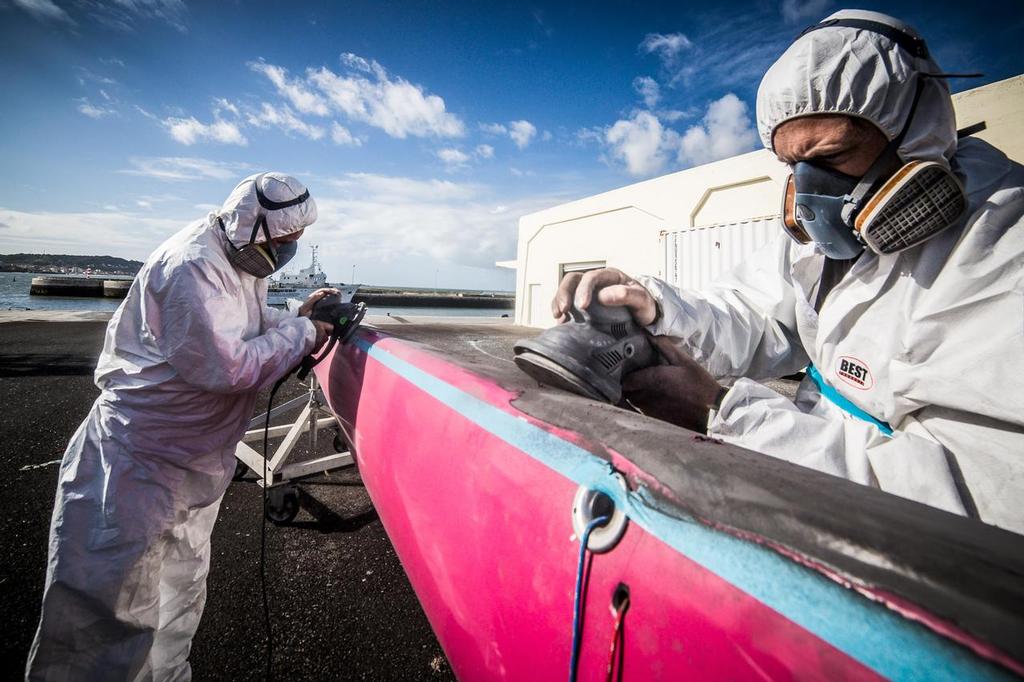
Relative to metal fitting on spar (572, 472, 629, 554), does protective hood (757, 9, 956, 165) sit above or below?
above

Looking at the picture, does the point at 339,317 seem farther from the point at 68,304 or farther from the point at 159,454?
the point at 68,304

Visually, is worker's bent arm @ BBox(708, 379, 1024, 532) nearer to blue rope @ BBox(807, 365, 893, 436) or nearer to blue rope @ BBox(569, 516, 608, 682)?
blue rope @ BBox(807, 365, 893, 436)

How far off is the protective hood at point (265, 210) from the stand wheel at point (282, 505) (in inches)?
71.0

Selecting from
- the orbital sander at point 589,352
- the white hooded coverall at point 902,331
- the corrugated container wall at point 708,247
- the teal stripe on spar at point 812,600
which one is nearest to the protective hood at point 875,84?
the white hooded coverall at point 902,331

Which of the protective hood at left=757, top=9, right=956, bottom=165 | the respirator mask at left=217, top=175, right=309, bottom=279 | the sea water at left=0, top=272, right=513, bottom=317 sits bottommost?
the sea water at left=0, top=272, right=513, bottom=317

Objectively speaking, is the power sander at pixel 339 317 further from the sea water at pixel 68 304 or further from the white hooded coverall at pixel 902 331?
the sea water at pixel 68 304

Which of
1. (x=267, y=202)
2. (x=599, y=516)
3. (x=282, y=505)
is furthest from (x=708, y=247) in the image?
(x=599, y=516)

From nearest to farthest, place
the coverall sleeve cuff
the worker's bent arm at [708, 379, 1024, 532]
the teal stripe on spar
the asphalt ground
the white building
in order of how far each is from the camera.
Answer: the teal stripe on spar → the worker's bent arm at [708, 379, 1024, 532] → the coverall sleeve cuff → the asphalt ground → the white building

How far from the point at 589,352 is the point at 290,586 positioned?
228 centimetres

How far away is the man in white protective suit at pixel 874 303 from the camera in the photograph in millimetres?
721

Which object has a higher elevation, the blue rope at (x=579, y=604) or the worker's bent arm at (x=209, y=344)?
the worker's bent arm at (x=209, y=344)

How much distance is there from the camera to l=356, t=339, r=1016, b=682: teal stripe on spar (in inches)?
11.6

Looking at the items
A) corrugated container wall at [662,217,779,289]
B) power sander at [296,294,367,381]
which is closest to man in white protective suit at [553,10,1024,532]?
power sander at [296,294,367,381]

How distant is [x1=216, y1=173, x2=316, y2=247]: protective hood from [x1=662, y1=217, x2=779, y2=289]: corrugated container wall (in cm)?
670
